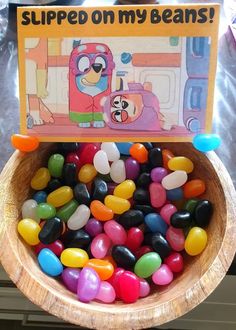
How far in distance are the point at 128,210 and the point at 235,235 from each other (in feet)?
0.54

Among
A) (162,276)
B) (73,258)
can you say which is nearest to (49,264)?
(73,258)

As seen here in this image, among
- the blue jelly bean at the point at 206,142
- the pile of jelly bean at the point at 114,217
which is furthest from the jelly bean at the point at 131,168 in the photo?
the blue jelly bean at the point at 206,142

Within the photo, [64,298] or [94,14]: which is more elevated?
[94,14]

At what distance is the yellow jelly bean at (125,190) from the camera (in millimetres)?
753

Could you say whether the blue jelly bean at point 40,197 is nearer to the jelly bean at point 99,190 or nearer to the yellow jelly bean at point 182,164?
the jelly bean at point 99,190

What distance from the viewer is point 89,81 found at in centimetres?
71

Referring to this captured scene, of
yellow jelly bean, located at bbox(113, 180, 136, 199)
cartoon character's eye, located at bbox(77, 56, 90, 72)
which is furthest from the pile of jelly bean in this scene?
cartoon character's eye, located at bbox(77, 56, 90, 72)

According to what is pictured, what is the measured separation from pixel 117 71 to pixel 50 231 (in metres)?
0.23

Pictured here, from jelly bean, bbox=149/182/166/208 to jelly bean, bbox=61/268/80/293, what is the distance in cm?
15

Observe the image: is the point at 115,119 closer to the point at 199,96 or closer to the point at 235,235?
the point at 199,96

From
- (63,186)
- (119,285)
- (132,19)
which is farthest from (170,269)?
(132,19)

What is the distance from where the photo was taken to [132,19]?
2.23ft

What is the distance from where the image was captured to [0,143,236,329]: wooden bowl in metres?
0.60

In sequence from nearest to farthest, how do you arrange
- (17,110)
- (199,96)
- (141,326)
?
1. (141,326)
2. (199,96)
3. (17,110)
